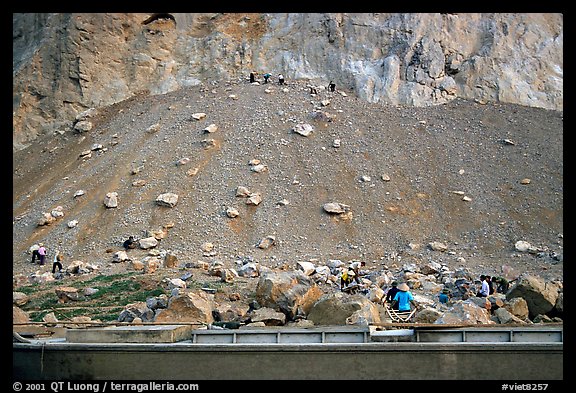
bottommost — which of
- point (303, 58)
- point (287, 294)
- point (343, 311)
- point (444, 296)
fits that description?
point (343, 311)

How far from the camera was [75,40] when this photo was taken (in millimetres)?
37594

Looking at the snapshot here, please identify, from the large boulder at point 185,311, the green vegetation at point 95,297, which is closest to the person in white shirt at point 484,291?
the large boulder at point 185,311

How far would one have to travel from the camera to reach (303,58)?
121 ft

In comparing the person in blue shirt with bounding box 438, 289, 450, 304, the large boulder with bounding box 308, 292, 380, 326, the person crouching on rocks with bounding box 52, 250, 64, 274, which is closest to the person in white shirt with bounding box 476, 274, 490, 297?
the person in blue shirt with bounding box 438, 289, 450, 304

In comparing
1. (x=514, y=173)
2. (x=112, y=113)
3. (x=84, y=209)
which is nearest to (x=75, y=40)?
(x=112, y=113)

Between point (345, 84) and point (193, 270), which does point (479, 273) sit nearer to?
point (193, 270)

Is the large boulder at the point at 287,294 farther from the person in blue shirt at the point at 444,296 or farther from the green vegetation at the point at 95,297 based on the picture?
the green vegetation at the point at 95,297

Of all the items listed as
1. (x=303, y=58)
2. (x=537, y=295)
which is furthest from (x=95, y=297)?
(x=303, y=58)

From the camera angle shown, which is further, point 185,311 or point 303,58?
point 303,58

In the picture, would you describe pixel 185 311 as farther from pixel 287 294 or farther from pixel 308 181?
pixel 308 181

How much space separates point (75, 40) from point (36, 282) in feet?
57.8

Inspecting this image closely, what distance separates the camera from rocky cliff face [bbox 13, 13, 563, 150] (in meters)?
35.5

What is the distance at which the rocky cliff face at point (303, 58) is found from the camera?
3553 centimetres

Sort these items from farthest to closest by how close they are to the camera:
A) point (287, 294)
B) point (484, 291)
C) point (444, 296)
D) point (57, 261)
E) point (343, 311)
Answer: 1. point (57, 261)
2. point (444, 296)
3. point (484, 291)
4. point (287, 294)
5. point (343, 311)
